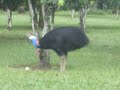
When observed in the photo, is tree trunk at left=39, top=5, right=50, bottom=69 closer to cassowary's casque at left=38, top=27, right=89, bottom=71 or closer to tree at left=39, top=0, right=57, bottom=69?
tree at left=39, top=0, right=57, bottom=69

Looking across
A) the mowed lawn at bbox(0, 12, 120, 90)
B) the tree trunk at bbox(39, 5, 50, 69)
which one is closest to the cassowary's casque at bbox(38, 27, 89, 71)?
the mowed lawn at bbox(0, 12, 120, 90)

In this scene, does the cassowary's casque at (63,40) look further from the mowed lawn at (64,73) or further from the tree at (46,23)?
the tree at (46,23)

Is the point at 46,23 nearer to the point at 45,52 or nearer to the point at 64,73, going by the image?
the point at 45,52

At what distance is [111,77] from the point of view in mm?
11422

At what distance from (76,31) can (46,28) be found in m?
1.60

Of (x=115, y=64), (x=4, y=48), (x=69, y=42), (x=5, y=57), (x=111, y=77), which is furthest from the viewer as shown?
(x=4, y=48)

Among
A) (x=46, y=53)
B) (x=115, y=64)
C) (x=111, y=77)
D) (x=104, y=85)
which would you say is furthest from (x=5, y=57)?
(x=104, y=85)

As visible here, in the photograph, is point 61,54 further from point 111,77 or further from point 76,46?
point 111,77

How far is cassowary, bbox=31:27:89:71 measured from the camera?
480 inches

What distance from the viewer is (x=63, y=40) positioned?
40.1ft

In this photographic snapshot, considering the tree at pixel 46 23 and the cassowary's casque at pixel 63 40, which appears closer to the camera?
the cassowary's casque at pixel 63 40

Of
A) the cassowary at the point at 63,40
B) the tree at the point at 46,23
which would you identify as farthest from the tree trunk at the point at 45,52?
the cassowary at the point at 63,40

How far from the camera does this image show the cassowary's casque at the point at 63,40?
1220 cm

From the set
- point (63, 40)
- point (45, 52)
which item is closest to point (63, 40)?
point (63, 40)
